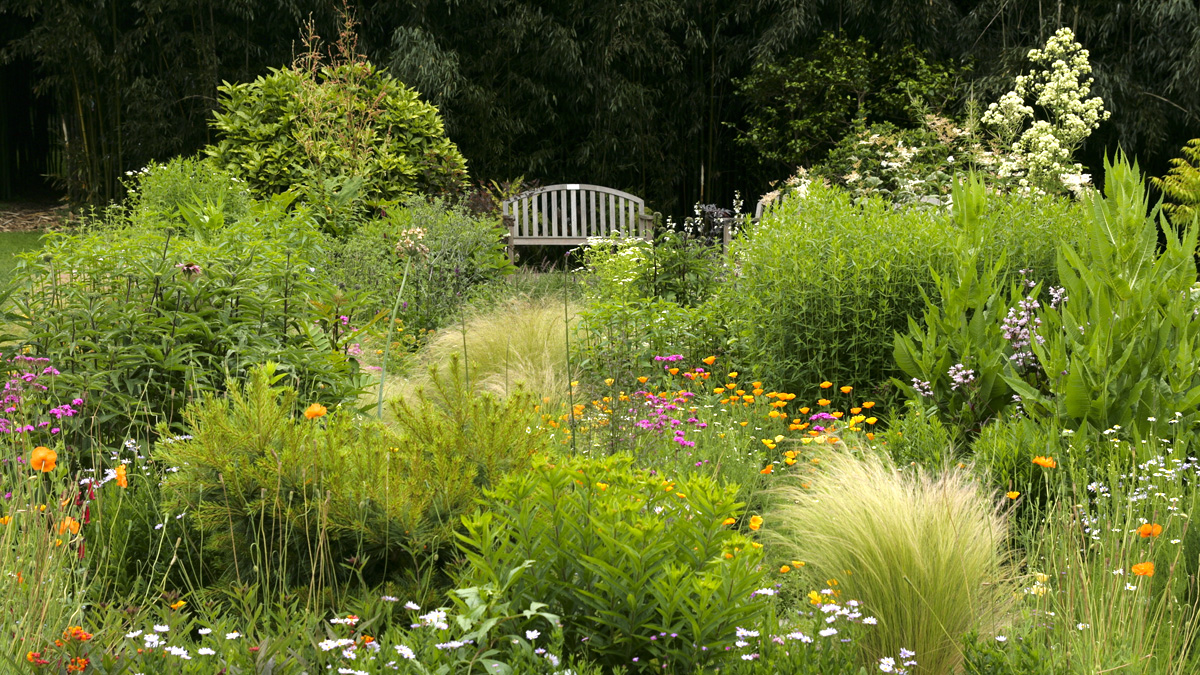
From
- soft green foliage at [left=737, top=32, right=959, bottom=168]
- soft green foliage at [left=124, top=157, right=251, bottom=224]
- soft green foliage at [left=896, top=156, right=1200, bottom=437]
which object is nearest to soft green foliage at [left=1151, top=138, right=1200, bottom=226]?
soft green foliage at [left=737, top=32, right=959, bottom=168]

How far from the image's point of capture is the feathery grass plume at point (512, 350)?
4.45 meters

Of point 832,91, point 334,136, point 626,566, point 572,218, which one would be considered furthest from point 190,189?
point 832,91

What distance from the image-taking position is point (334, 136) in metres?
8.14

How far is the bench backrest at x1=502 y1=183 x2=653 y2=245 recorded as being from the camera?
378 inches

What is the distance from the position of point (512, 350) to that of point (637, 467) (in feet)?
6.11

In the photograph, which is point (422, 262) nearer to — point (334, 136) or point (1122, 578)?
point (334, 136)

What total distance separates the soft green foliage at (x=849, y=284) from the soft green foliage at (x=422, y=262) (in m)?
2.31

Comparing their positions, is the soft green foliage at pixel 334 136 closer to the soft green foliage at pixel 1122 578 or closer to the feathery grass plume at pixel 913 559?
the feathery grass plume at pixel 913 559

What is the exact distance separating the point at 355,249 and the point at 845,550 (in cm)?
464

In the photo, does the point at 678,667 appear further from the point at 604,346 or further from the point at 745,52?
the point at 745,52

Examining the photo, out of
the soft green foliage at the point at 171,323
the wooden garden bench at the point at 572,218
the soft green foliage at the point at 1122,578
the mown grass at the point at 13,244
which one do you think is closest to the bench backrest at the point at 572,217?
the wooden garden bench at the point at 572,218

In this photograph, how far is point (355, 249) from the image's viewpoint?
246 inches

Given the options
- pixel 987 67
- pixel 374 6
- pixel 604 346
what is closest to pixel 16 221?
pixel 374 6

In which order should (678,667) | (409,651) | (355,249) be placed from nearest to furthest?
(409,651) < (678,667) < (355,249)
